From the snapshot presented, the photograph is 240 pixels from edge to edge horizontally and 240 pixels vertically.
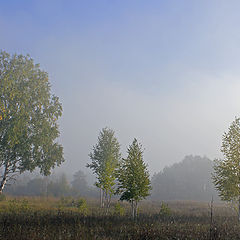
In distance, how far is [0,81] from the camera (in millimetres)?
22562

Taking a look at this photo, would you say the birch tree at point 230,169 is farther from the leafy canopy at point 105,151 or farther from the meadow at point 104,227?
the leafy canopy at point 105,151

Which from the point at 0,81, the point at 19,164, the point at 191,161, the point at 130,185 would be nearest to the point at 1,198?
the point at 19,164

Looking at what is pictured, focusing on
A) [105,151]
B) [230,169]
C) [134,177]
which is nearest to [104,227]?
[134,177]

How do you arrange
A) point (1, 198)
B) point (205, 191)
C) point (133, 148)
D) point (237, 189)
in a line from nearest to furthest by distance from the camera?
point (237, 189) < point (133, 148) < point (1, 198) < point (205, 191)

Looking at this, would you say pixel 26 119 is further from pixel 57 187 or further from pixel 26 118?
pixel 57 187

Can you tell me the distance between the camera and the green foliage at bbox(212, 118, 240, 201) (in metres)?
19.1

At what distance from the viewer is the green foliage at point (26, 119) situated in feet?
71.1

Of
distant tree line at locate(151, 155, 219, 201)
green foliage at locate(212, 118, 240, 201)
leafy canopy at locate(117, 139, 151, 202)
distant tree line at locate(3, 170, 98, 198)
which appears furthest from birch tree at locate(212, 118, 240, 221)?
distant tree line at locate(151, 155, 219, 201)

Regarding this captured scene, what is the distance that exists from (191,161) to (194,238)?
325 ft

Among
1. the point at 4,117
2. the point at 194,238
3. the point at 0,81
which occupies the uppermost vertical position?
the point at 0,81

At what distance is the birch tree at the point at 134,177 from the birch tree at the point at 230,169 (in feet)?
19.8

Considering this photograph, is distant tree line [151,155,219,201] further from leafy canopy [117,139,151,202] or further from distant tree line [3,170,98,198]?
leafy canopy [117,139,151,202]

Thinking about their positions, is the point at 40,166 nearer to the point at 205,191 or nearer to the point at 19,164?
the point at 19,164

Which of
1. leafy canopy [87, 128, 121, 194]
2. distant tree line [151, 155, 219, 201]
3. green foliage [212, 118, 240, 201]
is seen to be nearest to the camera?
green foliage [212, 118, 240, 201]
